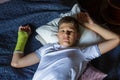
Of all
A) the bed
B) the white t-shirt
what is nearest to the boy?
the white t-shirt

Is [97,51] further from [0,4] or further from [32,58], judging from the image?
[0,4]

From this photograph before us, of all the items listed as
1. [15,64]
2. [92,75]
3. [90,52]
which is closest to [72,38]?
[90,52]

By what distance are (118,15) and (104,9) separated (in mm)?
139

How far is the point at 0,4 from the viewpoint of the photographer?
6.83 ft

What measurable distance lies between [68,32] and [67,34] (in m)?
0.02

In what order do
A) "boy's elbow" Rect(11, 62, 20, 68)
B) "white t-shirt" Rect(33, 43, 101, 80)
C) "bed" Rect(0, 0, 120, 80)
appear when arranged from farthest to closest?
"bed" Rect(0, 0, 120, 80) < "boy's elbow" Rect(11, 62, 20, 68) < "white t-shirt" Rect(33, 43, 101, 80)

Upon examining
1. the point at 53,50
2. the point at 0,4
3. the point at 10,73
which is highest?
the point at 0,4

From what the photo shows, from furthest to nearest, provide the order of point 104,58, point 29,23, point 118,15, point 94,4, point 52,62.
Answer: point 94,4
point 118,15
point 29,23
point 104,58
point 52,62

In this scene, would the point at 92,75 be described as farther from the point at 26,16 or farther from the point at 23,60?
the point at 26,16

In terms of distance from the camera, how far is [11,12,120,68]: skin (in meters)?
1.68

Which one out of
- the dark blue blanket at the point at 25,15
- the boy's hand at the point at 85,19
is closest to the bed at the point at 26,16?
the dark blue blanket at the point at 25,15

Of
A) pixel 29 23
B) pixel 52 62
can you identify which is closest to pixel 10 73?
pixel 52 62

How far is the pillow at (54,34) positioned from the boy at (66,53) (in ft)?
0.13

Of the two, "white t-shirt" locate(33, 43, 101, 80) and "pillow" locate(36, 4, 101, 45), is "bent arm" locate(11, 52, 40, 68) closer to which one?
"white t-shirt" locate(33, 43, 101, 80)
